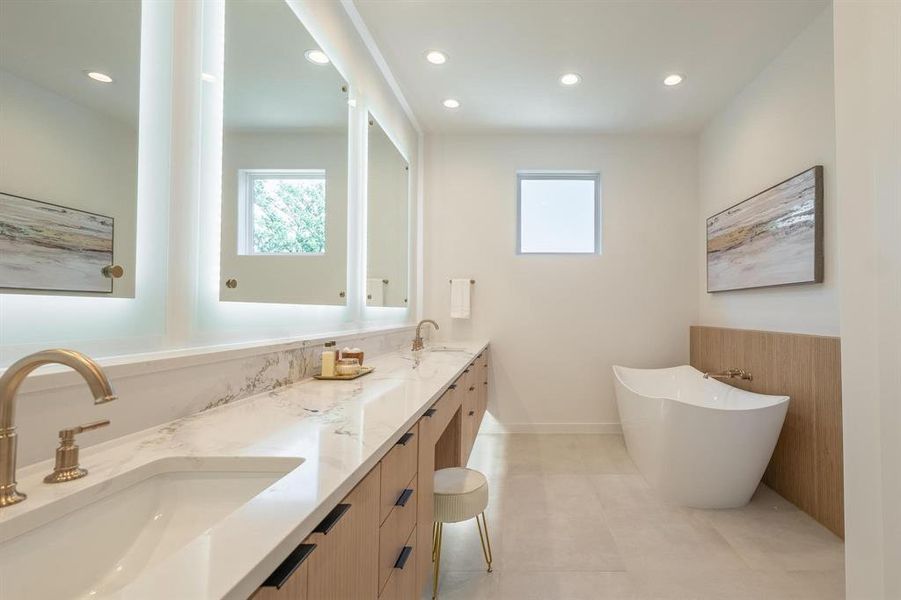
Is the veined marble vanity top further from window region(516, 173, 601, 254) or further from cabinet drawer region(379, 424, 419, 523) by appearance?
window region(516, 173, 601, 254)

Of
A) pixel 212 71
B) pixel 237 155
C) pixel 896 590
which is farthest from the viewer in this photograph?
pixel 237 155

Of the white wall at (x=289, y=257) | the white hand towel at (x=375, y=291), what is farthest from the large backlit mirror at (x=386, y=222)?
the white wall at (x=289, y=257)

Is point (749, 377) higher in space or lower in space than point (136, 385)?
lower

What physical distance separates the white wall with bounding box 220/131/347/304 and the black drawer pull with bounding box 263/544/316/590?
3.28ft

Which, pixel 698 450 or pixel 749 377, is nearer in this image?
pixel 698 450

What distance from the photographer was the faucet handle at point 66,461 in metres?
0.66

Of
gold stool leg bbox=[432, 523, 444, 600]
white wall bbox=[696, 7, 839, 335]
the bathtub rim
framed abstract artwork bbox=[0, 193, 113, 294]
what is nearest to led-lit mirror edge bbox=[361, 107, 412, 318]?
gold stool leg bbox=[432, 523, 444, 600]

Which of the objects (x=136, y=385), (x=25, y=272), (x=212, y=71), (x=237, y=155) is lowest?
(x=136, y=385)

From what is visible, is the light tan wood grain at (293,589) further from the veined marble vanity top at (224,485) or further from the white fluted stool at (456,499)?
the white fluted stool at (456,499)

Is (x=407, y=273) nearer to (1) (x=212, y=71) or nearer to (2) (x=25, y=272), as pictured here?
(1) (x=212, y=71)

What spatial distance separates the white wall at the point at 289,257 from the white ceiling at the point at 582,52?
90 cm

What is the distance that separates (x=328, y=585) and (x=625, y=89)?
135 inches

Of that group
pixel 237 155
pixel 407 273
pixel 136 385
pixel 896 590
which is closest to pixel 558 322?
pixel 407 273

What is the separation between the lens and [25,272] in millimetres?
782
